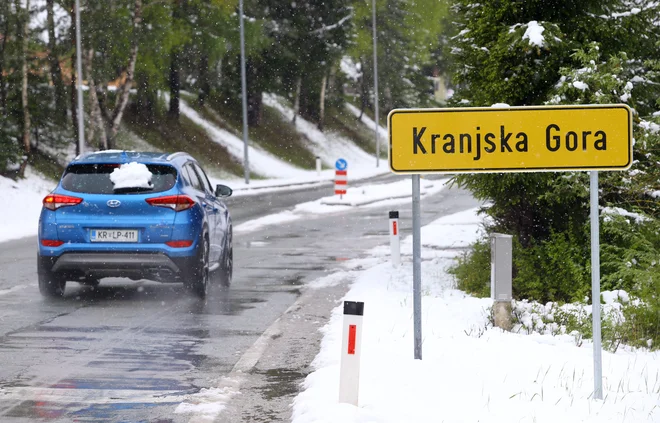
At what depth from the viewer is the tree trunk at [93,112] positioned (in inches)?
1395

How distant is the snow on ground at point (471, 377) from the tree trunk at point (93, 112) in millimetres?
26464

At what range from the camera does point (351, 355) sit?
6.55 metres

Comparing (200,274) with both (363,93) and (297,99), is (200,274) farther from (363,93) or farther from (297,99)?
(363,93)

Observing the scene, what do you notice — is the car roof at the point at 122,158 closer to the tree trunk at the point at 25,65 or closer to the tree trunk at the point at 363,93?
the tree trunk at the point at 25,65

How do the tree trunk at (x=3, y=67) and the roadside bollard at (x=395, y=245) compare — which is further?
the tree trunk at (x=3, y=67)

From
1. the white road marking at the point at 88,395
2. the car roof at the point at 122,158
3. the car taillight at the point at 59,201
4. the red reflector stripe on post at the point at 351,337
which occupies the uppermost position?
the car roof at the point at 122,158

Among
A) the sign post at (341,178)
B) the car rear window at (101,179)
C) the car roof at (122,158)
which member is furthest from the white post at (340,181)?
the car rear window at (101,179)

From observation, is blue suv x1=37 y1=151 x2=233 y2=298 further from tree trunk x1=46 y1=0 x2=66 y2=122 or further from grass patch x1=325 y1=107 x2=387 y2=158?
grass patch x1=325 y1=107 x2=387 y2=158

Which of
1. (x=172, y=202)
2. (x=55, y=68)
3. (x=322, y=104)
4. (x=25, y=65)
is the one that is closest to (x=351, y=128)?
(x=322, y=104)

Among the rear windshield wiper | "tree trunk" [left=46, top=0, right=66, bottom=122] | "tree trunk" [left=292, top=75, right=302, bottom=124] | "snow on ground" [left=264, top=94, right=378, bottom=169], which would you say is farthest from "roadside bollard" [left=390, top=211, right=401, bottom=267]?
"snow on ground" [left=264, top=94, right=378, bottom=169]

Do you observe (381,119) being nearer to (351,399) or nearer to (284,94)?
(284,94)

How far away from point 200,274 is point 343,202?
1848 centimetres

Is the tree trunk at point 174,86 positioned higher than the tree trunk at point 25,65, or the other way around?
the tree trunk at point 174,86

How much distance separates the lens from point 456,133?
7312mm
